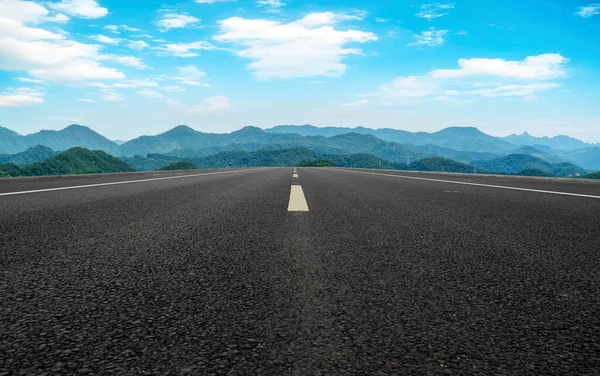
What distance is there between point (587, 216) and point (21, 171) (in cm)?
16872

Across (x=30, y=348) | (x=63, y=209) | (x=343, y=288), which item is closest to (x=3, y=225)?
(x=63, y=209)

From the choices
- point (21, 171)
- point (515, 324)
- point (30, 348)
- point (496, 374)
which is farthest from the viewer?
point (21, 171)

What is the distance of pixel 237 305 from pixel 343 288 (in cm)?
54

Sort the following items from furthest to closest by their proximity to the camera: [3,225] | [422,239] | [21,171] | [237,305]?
[21,171] < [3,225] < [422,239] < [237,305]

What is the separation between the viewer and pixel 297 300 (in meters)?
1.76

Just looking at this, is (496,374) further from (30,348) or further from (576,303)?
(30,348)

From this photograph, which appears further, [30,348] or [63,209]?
[63,209]

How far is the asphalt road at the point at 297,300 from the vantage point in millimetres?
1230

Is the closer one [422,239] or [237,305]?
[237,305]

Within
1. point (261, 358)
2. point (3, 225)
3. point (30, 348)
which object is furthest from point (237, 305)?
point (3, 225)

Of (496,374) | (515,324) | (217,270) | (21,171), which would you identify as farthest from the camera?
(21,171)

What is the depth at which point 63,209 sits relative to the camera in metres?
4.84

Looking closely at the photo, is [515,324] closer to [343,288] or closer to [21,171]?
[343,288]

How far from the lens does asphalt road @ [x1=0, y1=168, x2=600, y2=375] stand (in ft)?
4.04
